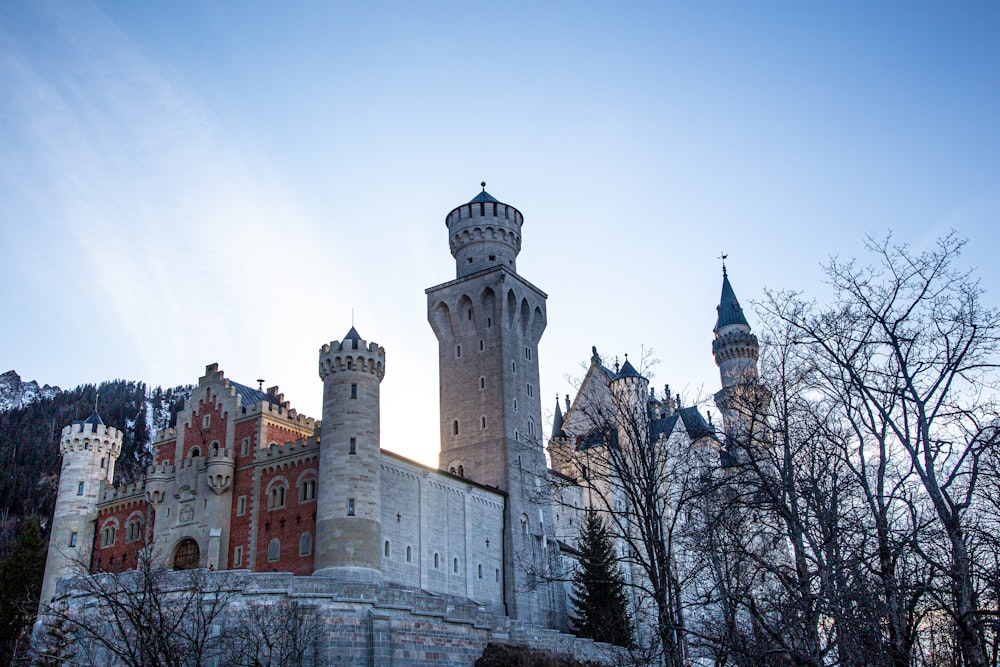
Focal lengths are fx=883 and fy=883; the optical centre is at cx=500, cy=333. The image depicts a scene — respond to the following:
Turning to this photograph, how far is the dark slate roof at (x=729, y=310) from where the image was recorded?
7475cm

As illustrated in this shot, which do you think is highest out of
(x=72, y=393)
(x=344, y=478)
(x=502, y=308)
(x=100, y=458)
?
(x=72, y=393)

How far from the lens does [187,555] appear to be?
41.8m

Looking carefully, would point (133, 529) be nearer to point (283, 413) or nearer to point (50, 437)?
point (283, 413)

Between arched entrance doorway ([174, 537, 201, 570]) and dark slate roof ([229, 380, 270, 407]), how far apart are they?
7100mm

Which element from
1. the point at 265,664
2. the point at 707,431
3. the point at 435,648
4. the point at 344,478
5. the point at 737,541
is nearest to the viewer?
the point at 737,541

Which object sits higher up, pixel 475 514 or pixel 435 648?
pixel 475 514

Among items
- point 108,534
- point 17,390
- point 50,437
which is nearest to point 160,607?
point 108,534

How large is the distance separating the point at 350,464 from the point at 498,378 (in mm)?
15312

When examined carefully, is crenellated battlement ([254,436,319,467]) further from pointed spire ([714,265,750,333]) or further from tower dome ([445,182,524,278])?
pointed spire ([714,265,750,333])

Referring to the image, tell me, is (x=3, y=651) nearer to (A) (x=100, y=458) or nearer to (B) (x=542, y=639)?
(A) (x=100, y=458)

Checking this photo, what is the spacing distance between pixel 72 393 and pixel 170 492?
131 meters

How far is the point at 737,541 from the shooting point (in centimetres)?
1538

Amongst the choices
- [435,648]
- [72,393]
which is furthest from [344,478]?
[72,393]

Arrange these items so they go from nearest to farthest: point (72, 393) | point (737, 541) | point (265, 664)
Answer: point (737, 541) < point (265, 664) < point (72, 393)
